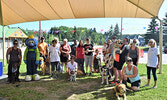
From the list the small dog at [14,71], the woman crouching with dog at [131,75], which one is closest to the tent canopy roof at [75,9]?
the woman crouching with dog at [131,75]

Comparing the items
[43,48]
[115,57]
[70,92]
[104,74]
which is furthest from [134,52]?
[43,48]

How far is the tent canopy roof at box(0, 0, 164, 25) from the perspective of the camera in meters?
4.71

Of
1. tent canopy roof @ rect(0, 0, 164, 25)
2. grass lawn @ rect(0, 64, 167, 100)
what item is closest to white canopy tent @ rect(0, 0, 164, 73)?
tent canopy roof @ rect(0, 0, 164, 25)

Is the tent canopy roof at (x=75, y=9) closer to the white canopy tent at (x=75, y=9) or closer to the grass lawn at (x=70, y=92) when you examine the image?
the white canopy tent at (x=75, y=9)

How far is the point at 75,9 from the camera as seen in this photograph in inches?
215

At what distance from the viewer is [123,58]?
4359 millimetres

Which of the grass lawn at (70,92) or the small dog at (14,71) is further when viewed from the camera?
the small dog at (14,71)

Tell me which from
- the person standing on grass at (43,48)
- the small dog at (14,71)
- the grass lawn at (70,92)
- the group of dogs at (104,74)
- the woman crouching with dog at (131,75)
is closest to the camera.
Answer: the group of dogs at (104,74)

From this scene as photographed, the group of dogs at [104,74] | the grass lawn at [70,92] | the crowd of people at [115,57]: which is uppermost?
the crowd of people at [115,57]

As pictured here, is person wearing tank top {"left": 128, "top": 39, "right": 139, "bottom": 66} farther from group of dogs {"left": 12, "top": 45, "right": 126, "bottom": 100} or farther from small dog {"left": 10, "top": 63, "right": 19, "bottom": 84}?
small dog {"left": 10, "top": 63, "right": 19, "bottom": 84}

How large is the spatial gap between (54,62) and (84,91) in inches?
80.9

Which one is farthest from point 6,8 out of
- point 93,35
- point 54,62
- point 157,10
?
point 93,35

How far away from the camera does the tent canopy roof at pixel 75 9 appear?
4711 millimetres

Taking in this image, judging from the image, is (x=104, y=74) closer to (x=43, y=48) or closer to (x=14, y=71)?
(x=43, y=48)
